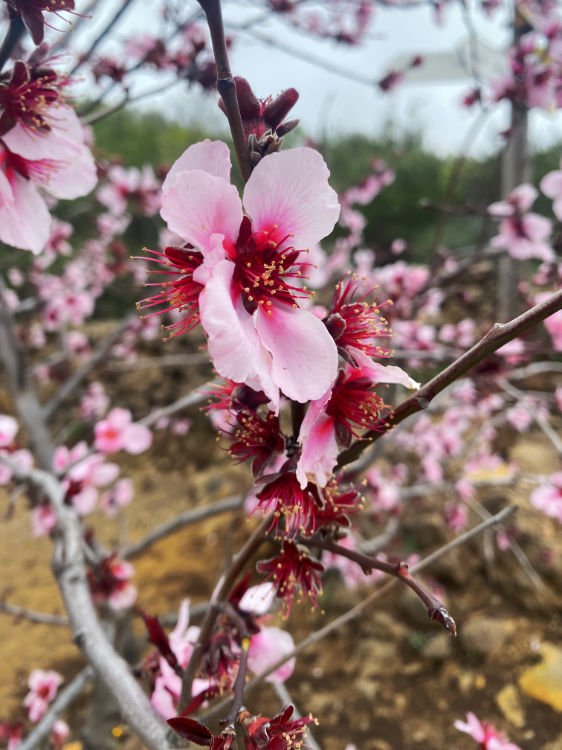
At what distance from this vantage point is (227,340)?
1.32 feet

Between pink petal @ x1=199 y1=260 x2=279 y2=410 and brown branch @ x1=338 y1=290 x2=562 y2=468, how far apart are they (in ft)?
0.42

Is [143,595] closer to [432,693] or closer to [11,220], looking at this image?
[432,693]

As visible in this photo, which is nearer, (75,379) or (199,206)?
(199,206)

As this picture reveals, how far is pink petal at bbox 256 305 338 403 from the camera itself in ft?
1.43

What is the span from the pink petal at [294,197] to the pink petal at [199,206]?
0.8 inches

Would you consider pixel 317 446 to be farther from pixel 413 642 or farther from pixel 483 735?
pixel 413 642

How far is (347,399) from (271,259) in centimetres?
15

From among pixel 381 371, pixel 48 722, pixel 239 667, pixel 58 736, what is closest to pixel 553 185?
pixel 381 371

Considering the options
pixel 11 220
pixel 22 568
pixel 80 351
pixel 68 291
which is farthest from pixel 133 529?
pixel 11 220

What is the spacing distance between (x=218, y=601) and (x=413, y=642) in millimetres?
2492

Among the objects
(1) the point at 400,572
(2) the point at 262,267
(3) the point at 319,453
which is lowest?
(1) the point at 400,572

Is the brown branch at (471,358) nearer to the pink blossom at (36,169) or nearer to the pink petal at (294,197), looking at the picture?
the pink petal at (294,197)

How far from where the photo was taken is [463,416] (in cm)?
354

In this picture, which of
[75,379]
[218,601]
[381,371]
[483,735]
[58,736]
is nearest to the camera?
[381,371]
